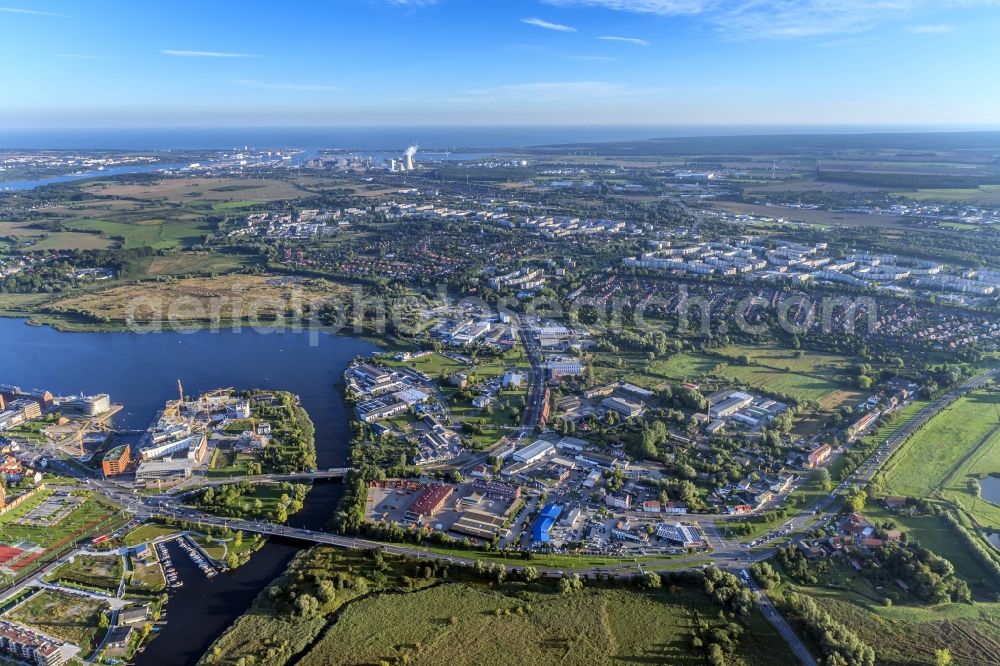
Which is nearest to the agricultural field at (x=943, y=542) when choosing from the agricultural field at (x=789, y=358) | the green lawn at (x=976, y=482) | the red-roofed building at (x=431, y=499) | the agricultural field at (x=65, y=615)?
the green lawn at (x=976, y=482)

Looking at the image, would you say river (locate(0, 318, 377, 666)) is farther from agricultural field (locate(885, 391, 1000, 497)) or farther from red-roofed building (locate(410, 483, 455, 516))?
agricultural field (locate(885, 391, 1000, 497))

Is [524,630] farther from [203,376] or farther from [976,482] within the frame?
[203,376]

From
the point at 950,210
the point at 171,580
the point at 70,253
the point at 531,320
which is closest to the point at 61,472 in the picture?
the point at 171,580

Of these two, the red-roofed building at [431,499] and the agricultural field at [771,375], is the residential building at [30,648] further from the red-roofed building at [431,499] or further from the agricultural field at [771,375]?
the agricultural field at [771,375]

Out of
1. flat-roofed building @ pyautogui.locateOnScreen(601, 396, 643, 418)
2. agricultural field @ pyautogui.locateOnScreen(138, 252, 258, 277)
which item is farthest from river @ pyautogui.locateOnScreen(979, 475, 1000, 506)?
agricultural field @ pyautogui.locateOnScreen(138, 252, 258, 277)

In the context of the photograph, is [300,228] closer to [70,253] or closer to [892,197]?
[70,253]
